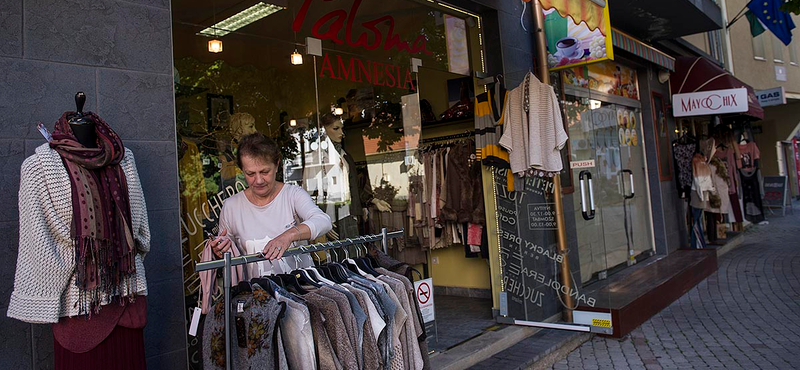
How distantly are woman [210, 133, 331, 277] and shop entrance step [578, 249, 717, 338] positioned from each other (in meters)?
3.39

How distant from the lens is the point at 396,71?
199 inches

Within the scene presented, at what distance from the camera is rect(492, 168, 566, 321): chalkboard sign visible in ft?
18.3

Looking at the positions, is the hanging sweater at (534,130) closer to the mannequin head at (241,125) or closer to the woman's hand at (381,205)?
the woman's hand at (381,205)

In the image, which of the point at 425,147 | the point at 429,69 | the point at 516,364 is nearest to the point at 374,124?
the point at 429,69

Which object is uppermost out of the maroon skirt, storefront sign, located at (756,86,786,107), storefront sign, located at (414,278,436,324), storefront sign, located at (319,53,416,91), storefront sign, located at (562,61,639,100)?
storefront sign, located at (756,86,786,107)

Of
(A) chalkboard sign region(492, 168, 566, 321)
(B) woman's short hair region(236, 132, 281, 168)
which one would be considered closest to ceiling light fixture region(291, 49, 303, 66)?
(B) woman's short hair region(236, 132, 281, 168)

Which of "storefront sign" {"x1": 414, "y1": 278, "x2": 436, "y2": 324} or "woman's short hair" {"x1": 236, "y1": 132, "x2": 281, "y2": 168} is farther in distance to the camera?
"storefront sign" {"x1": 414, "y1": 278, "x2": 436, "y2": 324}

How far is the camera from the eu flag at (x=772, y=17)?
10266 mm

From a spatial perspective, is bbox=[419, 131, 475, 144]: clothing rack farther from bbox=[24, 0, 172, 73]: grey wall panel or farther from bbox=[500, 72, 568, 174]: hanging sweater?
bbox=[24, 0, 172, 73]: grey wall panel

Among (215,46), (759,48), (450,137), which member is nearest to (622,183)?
(450,137)

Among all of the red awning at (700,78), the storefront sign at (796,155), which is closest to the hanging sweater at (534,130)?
the red awning at (700,78)

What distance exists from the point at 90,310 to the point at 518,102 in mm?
4119

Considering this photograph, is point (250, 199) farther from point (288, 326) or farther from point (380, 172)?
point (380, 172)

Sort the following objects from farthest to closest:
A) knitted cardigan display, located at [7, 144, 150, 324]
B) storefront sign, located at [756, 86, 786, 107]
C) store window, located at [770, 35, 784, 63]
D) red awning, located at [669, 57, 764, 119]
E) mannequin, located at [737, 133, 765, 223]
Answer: store window, located at [770, 35, 784, 63] → storefront sign, located at [756, 86, 786, 107] → mannequin, located at [737, 133, 765, 223] → red awning, located at [669, 57, 764, 119] → knitted cardigan display, located at [7, 144, 150, 324]
